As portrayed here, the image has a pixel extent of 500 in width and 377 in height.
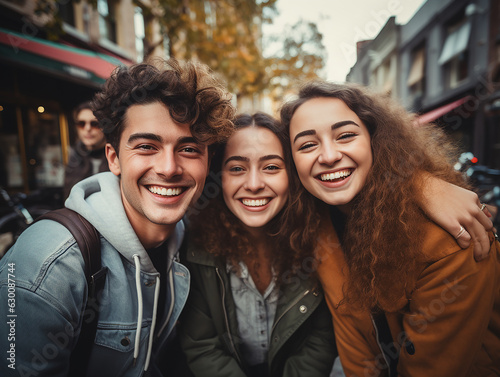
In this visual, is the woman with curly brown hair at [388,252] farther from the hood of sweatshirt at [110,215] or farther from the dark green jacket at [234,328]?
the hood of sweatshirt at [110,215]

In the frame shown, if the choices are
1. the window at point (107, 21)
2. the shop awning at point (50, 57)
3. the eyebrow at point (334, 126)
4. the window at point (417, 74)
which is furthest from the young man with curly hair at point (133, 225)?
the window at point (417, 74)

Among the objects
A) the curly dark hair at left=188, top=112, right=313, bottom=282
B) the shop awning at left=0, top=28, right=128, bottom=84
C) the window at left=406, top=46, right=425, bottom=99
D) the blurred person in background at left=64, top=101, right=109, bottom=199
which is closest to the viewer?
the curly dark hair at left=188, top=112, right=313, bottom=282

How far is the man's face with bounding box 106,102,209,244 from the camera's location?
1.63m

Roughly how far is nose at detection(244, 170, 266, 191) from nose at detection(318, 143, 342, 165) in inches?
16.8

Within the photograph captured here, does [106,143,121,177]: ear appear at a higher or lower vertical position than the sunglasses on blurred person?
lower

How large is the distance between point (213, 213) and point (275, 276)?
0.68 m

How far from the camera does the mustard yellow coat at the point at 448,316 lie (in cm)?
134

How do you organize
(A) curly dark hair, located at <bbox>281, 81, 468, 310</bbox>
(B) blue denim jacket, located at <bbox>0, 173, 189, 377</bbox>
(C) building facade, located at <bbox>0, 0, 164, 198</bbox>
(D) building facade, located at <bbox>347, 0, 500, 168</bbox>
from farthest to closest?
1. (D) building facade, located at <bbox>347, 0, 500, 168</bbox>
2. (C) building facade, located at <bbox>0, 0, 164, 198</bbox>
3. (A) curly dark hair, located at <bbox>281, 81, 468, 310</bbox>
4. (B) blue denim jacket, located at <bbox>0, 173, 189, 377</bbox>

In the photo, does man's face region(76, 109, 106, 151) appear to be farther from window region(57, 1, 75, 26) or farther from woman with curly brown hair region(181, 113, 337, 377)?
window region(57, 1, 75, 26)

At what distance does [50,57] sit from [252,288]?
19.5 feet

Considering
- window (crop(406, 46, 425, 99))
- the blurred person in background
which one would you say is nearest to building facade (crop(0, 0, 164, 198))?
the blurred person in background

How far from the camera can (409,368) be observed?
1.50 m

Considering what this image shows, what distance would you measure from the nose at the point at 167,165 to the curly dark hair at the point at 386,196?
866mm

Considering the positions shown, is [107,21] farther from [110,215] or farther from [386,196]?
[386,196]
